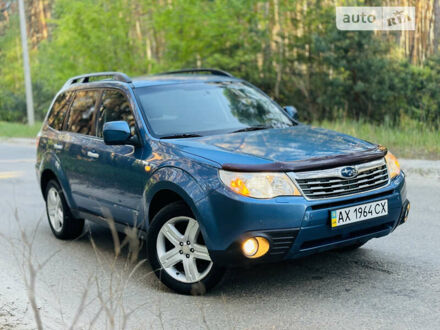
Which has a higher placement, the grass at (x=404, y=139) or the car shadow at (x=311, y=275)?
the car shadow at (x=311, y=275)

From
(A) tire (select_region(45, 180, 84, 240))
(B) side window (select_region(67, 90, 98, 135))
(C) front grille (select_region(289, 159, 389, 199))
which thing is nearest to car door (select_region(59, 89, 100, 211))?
(B) side window (select_region(67, 90, 98, 135))

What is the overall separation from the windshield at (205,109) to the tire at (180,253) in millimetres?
901

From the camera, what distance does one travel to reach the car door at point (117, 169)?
18.4ft

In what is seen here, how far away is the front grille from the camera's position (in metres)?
4.68

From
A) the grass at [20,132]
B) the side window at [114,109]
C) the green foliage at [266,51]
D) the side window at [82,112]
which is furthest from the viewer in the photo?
the grass at [20,132]

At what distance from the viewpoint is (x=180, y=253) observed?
5.12m

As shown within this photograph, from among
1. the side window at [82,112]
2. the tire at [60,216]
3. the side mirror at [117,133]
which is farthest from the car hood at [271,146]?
the tire at [60,216]

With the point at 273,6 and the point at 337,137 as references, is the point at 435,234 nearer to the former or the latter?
the point at 337,137

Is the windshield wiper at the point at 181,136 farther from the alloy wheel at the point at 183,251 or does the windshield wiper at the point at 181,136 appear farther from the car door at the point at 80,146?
the car door at the point at 80,146

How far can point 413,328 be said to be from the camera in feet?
13.7

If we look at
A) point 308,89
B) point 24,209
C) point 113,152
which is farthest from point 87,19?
point 113,152

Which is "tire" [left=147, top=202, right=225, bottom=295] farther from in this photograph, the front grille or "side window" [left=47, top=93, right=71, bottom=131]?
"side window" [left=47, top=93, right=71, bottom=131]

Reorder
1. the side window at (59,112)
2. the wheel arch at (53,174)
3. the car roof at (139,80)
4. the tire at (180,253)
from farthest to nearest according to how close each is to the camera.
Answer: the side window at (59,112), the wheel arch at (53,174), the car roof at (139,80), the tire at (180,253)

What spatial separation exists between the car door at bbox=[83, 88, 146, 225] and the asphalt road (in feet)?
1.88
